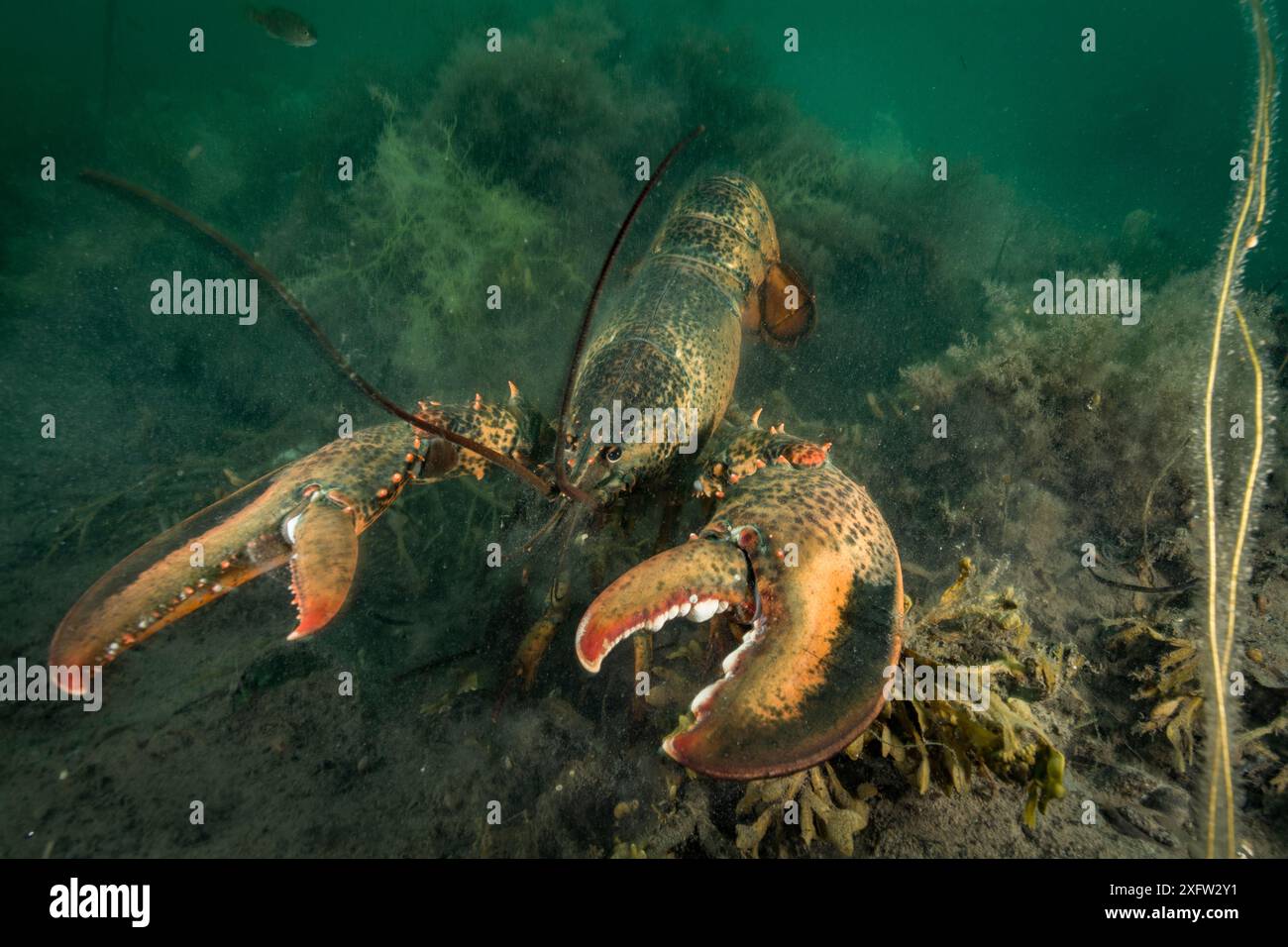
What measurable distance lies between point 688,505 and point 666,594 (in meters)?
2.01

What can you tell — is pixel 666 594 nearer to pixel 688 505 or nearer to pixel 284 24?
pixel 688 505

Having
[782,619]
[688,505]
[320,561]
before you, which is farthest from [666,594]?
[688,505]

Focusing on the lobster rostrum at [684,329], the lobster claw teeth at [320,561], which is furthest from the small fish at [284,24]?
the lobster claw teeth at [320,561]

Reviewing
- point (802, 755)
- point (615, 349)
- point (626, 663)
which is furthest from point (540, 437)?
point (802, 755)

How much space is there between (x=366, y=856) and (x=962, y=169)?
37.5ft

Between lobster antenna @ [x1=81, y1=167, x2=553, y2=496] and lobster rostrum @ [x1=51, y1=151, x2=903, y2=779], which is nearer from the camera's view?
lobster rostrum @ [x1=51, y1=151, x2=903, y2=779]

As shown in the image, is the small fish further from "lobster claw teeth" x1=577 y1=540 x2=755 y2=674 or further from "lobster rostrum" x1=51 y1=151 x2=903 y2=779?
"lobster claw teeth" x1=577 y1=540 x2=755 y2=674

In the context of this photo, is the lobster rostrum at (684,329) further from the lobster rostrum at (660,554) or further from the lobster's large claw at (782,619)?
the lobster's large claw at (782,619)

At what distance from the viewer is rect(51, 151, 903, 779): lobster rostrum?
1.83 m

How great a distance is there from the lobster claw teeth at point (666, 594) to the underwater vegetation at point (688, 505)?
686mm

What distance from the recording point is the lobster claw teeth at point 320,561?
215 cm

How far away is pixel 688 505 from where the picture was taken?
406 cm

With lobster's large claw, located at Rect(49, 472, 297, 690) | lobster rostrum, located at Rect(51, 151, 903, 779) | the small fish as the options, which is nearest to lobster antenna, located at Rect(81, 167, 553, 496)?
lobster rostrum, located at Rect(51, 151, 903, 779)

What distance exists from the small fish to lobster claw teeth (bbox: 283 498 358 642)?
1058 centimetres
